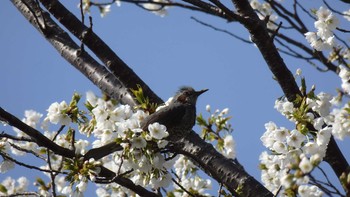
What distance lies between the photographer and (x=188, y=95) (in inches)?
230

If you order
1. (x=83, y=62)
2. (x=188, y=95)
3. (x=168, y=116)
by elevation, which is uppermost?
(x=188, y=95)

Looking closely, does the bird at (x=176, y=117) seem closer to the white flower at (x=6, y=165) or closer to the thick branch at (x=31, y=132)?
the thick branch at (x=31, y=132)

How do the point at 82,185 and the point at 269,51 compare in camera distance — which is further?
the point at 269,51

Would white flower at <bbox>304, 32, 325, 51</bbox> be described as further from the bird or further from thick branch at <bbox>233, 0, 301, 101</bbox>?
the bird

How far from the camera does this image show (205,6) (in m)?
3.46

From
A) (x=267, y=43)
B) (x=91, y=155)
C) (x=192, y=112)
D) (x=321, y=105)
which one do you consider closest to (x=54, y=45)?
(x=192, y=112)

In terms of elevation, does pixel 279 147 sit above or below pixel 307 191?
above

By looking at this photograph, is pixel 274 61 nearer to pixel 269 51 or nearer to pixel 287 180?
pixel 269 51

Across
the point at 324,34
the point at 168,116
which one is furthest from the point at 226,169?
A: the point at 324,34

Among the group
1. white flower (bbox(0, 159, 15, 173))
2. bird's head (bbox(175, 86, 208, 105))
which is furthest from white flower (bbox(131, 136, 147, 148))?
bird's head (bbox(175, 86, 208, 105))

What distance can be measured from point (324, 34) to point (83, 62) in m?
2.32

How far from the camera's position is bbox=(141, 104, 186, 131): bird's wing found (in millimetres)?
3628

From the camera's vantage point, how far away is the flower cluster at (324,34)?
165 inches

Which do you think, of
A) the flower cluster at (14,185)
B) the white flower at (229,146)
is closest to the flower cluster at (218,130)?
the white flower at (229,146)
